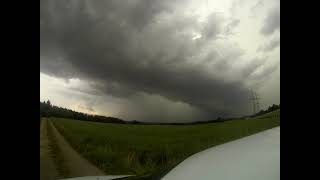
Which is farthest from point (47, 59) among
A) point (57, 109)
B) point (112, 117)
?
point (112, 117)

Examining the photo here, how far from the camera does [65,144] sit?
6.67ft

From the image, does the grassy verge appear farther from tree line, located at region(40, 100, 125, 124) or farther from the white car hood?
the white car hood

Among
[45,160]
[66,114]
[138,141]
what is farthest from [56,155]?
[138,141]

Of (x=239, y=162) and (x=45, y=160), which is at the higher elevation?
(x=239, y=162)

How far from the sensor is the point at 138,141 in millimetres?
1915

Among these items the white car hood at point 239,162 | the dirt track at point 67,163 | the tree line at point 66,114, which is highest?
the tree line at point 66,114

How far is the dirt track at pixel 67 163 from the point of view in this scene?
194 cm

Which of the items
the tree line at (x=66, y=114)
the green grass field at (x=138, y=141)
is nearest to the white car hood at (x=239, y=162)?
the green grass field at (x=138, y=141)

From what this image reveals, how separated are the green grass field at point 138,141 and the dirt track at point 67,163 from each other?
32 millimetres

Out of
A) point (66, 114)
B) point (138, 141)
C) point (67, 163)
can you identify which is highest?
point (66, 114)

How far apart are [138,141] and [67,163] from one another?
43 centimetres

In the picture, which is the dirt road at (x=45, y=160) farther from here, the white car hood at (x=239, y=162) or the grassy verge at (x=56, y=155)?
the white car hood at (x=239, y=162)

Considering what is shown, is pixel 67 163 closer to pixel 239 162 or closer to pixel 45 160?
pixel 45 160
